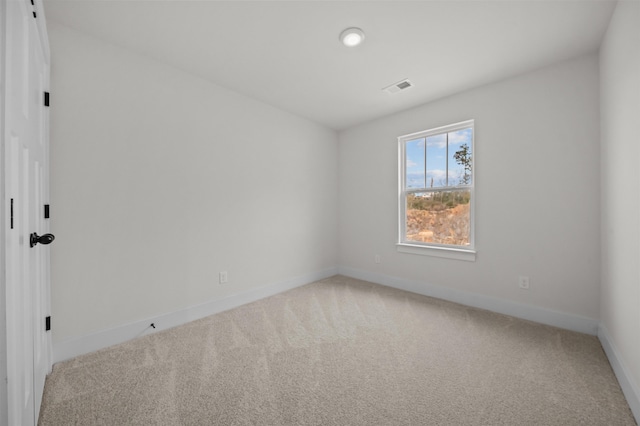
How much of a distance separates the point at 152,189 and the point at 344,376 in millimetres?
2211

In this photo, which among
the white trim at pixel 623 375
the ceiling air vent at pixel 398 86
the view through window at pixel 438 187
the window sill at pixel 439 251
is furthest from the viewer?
the view through window at pixel 438 187

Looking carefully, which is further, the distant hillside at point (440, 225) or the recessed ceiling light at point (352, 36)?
the distant hillside at point (440, 225)

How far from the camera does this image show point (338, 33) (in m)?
2.07

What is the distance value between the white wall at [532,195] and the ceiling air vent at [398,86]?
58cm

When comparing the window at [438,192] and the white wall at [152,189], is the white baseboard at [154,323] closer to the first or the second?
the white wall at [152,189]

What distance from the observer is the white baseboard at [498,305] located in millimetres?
2352

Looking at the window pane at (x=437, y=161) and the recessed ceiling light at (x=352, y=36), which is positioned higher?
the recessed ceiling light at (x=352, y=36)

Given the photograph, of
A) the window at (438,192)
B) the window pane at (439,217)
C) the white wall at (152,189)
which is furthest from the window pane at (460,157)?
the white wall at (152,189)

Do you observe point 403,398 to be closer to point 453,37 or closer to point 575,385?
point 575,385

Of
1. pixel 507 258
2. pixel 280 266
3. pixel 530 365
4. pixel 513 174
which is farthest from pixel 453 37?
→ pixel 280 266

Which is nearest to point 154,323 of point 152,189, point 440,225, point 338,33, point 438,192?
point 152,189

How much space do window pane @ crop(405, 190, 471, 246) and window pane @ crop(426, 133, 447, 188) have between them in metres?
0.15

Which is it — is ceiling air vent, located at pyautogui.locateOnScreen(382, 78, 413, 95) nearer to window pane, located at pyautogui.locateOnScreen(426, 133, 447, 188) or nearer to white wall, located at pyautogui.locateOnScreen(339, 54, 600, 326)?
white wall, located at pyautogui.locateOnScreen(339, 54, 600, 326)

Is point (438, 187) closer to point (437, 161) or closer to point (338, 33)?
point (437, 161)
